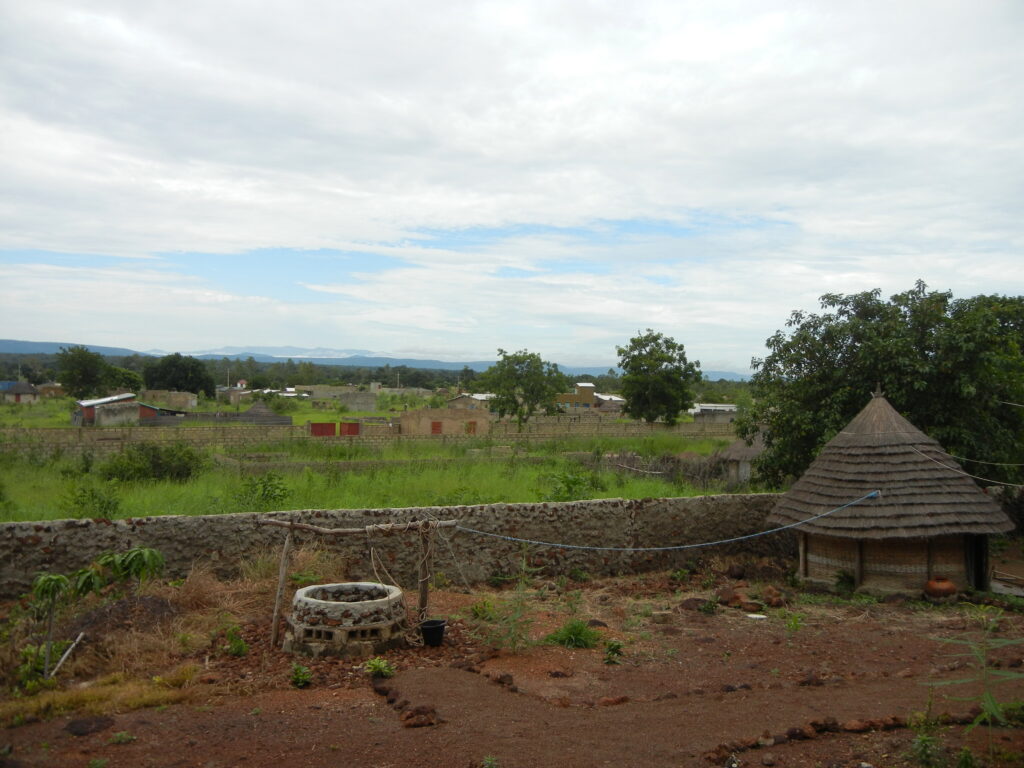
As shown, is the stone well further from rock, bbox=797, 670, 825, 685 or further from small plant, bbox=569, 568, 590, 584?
small plant, bbox=569, 568, 590, 584

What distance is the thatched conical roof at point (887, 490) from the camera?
10.3 m

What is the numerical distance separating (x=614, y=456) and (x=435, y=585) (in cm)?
1777

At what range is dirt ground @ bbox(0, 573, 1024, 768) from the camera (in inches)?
195

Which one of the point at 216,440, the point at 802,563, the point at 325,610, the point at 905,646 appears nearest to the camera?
the point at 325,610

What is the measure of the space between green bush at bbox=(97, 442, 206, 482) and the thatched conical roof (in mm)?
12685

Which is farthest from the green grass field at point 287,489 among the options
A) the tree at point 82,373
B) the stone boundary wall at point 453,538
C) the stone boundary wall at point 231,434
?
the tree at point 82,373

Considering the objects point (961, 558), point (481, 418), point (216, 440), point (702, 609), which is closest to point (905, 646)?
point (702, 609)

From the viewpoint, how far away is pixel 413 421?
37500 millimetres

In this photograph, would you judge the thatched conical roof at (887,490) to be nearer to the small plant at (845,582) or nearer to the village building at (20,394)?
the small plant at (845,582)

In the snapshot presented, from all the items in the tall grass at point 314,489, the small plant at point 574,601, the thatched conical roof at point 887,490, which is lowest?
the small plant at point 574,601

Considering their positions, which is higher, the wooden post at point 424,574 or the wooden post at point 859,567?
the wooden post at point 424,574

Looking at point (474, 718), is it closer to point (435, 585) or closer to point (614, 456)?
point (435, 585)

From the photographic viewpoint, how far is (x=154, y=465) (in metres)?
17.5

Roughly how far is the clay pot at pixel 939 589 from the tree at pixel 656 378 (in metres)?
29.6
